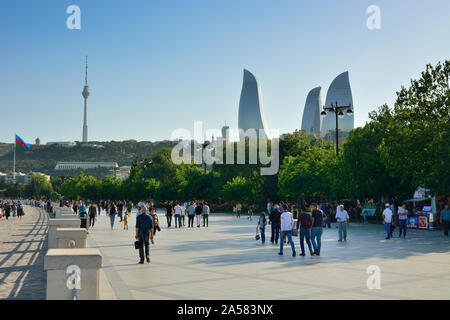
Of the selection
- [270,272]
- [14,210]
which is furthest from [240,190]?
[270,272]

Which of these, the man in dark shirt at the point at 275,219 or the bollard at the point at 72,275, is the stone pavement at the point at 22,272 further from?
the man in dark shirt at the point at 275,219

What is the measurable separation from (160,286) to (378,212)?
33.4 meters

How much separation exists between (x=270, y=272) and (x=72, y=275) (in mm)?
6084

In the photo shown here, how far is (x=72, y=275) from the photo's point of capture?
8328 mm

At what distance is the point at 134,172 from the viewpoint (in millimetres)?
127500

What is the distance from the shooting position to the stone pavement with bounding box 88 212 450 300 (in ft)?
33.6

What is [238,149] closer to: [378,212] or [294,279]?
[378,212]

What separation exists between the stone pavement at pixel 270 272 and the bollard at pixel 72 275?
148 cm

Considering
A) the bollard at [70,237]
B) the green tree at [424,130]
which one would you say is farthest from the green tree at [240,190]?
the bollard at [70,237]

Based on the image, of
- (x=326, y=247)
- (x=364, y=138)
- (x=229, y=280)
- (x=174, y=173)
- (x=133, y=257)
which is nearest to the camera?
(x=229, y=280)

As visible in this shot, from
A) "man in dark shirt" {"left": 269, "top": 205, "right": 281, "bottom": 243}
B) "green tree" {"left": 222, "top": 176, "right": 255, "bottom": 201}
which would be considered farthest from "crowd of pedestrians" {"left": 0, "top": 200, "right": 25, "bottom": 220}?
"man in dark shirt" {"left": 269, "top": 205, "right": 281, "bottom": 243}

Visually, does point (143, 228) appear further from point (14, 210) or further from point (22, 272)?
point (14, 210)

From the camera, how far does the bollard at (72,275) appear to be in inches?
325

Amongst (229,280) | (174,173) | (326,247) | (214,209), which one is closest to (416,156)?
(326,247)
